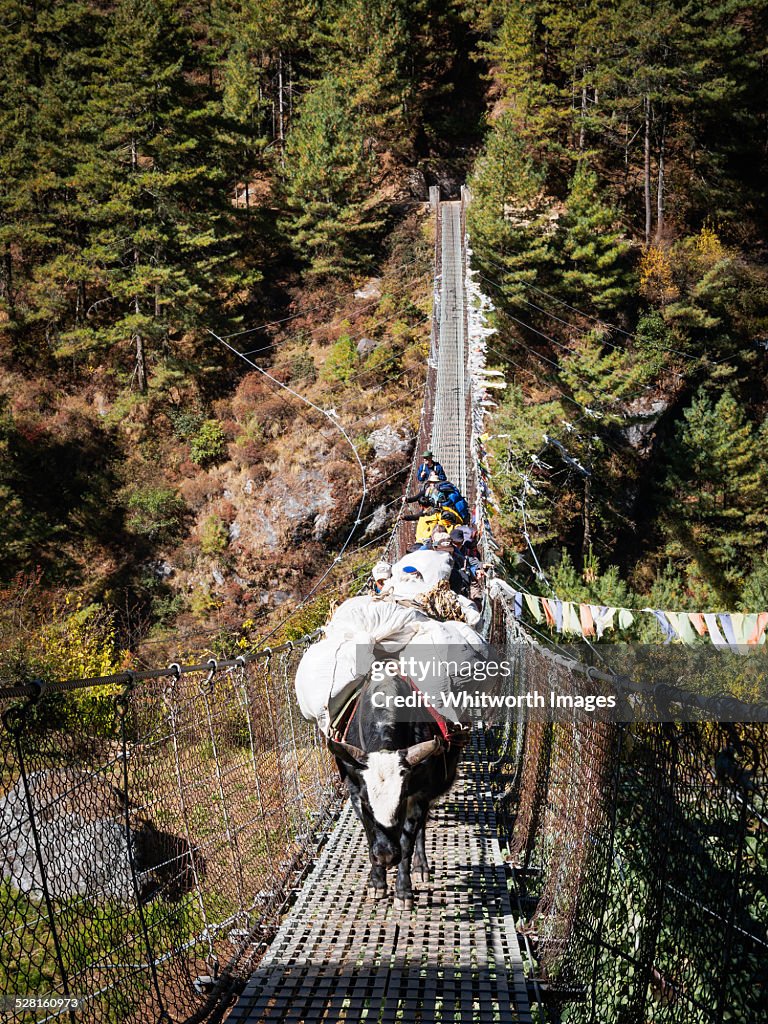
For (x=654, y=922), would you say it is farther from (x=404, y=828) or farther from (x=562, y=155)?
(x=562, y=155)

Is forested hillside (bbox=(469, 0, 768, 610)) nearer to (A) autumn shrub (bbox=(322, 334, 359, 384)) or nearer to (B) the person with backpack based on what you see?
(A) autumn shrub (bbox=(322, 334, 359, 384))

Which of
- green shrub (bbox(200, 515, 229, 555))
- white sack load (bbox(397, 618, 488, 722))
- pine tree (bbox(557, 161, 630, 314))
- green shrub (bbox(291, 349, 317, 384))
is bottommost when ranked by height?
green shrub (bbox(200, 515, 229, 555))

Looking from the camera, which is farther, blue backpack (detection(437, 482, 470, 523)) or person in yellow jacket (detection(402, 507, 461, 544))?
blue backpack (detection(437, 482, 470, 523))

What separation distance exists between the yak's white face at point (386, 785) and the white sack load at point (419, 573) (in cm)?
104

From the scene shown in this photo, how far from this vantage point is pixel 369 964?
8.21ft

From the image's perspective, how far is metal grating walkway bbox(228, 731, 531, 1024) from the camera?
2277 millimetres

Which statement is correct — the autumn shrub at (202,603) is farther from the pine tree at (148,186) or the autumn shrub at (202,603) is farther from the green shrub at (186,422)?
the pine tree at (148,186)

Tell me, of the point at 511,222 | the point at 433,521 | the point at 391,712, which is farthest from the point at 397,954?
the point at 511,222

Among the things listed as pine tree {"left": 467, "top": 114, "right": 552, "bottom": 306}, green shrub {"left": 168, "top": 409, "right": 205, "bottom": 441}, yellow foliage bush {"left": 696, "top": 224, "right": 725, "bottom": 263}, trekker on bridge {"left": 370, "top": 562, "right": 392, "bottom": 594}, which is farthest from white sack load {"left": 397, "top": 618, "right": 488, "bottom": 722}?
yellow foliage bush {"left": 696, "top": 224, "right": 725, "bottom": 263}

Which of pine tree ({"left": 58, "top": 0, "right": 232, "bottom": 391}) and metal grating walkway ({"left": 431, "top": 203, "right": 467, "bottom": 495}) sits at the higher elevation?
pine tree ({"left": 58, "top": 0, "right": 232, "bottom": 391})

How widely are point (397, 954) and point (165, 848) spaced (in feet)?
9.86

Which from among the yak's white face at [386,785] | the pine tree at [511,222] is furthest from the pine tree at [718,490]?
the yak's white face at [386,785]

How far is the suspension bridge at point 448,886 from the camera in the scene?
1.66m

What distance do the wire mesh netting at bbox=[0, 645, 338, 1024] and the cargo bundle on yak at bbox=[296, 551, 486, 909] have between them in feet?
1.53
